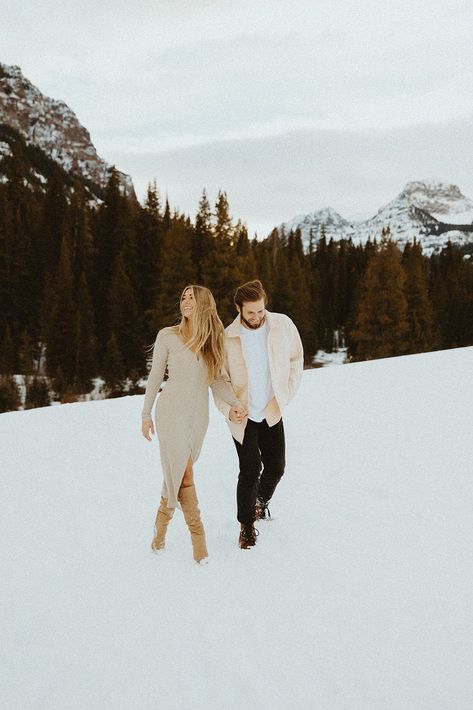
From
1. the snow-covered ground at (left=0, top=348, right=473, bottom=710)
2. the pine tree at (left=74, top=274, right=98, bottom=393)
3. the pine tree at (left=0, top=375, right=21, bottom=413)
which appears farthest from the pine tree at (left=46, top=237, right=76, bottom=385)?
the snow-covered ground at (left=0, top=348, right=473, bottom=710)

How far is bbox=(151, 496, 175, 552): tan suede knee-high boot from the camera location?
344cm

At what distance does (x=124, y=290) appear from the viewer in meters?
35.6

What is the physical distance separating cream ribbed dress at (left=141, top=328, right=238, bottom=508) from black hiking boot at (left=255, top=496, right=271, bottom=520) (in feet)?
3.42

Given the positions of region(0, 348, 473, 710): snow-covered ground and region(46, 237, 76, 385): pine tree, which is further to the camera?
region(46, 237, 76, 385): pine tree

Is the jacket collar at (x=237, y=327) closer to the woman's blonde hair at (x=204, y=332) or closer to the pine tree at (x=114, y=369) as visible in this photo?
the woman's blonde hair at (x=204, y=332)

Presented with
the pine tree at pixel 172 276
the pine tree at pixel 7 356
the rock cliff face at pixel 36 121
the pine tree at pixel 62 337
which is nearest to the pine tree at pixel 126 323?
the pine tree at pixel 62 337

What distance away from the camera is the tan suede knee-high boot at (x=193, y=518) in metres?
3.37

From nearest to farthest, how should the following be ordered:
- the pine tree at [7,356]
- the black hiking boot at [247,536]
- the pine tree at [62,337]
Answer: the black hiking boot at [247,536] < the pine tree at [7,356] < the pine tree at [62,337]

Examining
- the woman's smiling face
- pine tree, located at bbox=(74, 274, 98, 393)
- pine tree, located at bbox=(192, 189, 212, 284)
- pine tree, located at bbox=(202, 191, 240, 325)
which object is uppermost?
pine tree, located at bbox=(192, 189, 212, 284)

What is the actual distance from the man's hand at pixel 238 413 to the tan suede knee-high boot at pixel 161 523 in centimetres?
77

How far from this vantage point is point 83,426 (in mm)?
7832

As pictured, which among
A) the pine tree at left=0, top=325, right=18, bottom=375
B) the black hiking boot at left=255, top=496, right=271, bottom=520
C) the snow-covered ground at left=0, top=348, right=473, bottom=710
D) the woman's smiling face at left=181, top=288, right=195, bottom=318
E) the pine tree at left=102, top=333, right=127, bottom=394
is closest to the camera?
the snow-covered ground at left=0, top=348, right=473, bottom=710

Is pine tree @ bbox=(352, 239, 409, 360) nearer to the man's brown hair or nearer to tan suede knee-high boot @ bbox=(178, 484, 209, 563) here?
the man's brown hair

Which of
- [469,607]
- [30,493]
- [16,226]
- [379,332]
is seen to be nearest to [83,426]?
[30,493]
